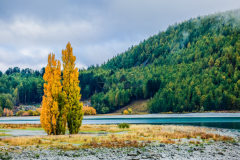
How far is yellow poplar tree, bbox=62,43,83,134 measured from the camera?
3859cm

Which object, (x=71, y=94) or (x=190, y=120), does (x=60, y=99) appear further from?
(x=190, y=120)

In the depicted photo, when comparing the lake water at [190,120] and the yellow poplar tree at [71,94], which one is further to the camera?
the lake water at [190,120]

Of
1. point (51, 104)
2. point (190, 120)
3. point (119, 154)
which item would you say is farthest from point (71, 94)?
point (190, 120)

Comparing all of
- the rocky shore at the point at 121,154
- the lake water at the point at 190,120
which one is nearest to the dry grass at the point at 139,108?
the lake water at the point at 190,120

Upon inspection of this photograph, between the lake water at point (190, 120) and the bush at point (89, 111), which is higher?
the bush at point (89, 111)

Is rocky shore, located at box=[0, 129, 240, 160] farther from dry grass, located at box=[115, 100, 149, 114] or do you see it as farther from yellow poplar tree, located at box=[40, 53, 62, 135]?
dry grass, located at box=[115, 100, 149, 114]

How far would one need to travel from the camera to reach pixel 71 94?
38.8 m

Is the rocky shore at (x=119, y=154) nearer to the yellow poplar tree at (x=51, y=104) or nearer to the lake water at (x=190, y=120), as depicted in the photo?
the yellow poplar tree at (x=51, y=104)

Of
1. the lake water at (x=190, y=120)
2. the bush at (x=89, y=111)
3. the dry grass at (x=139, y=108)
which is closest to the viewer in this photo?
the lake water at (x=190, y=120)

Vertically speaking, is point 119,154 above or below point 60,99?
below

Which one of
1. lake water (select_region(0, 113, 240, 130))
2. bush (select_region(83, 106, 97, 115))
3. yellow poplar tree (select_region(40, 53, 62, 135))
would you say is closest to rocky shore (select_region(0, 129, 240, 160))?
yellow poplar tree (select_region(40, 53, 62, 135))

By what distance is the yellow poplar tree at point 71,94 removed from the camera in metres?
38.6

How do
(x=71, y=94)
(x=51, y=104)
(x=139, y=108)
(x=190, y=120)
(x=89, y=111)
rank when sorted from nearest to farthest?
1. (x=51, y=104)
2. (x=71, y=94)
3. (x=190, y=120)
4. (x=139, y=108)
5. (x=89, y=111)

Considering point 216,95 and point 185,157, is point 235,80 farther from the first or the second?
point 185,157
